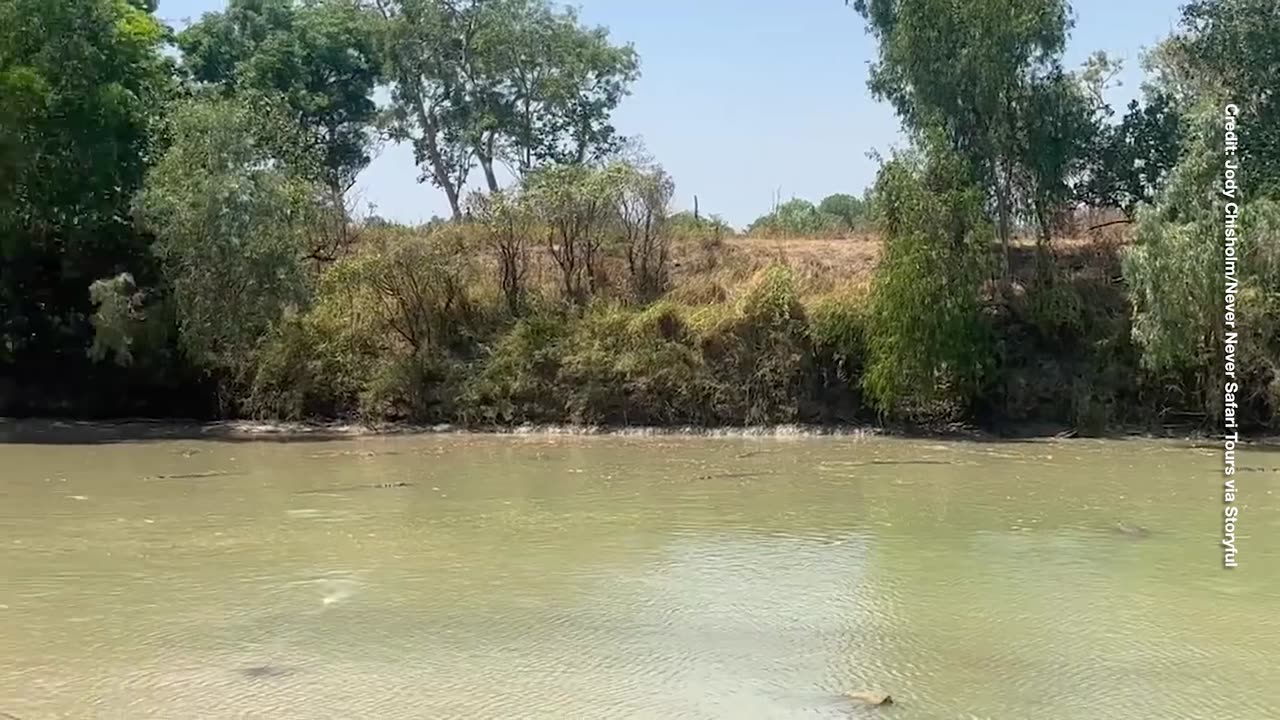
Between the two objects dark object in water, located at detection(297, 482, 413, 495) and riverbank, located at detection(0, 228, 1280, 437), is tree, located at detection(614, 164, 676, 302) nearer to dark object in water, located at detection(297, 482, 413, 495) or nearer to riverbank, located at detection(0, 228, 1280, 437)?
riverbank, located at detection(0, 228, 1280, 437)

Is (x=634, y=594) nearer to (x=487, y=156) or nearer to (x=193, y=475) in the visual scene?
(x=193, y=475)

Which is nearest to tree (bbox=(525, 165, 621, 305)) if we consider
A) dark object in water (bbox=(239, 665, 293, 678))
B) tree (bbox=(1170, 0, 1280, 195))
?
tree (bbox=(1170, 0, 1280, 195))

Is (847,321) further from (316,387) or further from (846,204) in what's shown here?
(846,204)

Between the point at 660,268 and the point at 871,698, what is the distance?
19058mm

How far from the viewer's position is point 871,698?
7.24 m

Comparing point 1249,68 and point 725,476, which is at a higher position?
point 1249,68

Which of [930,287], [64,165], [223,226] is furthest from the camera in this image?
[64,165]

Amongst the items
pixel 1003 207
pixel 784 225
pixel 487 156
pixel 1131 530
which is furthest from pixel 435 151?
pixel 1131 530

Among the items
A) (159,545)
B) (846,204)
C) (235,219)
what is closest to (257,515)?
(159,545)

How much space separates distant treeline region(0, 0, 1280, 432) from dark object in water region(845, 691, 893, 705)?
14963 millimetres

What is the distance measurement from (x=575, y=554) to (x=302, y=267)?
43.2 feet

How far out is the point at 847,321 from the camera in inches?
910

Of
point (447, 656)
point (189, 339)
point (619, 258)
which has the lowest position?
point (447, 656)

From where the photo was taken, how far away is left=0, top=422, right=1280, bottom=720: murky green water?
7.46 m
